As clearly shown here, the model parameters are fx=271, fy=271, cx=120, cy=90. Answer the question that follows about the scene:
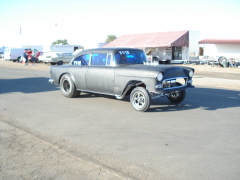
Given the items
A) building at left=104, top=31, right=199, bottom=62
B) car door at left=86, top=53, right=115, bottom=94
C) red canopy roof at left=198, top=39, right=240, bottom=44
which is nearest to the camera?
car door at left=86, top=53, right=115, bottom=94

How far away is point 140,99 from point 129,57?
153 centimetres

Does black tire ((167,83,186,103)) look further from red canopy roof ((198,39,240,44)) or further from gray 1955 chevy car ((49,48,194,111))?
red canopy roof ((198,39,240,44))

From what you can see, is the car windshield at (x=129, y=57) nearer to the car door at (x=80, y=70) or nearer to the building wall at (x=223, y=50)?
the car door at (x=80, y=70)

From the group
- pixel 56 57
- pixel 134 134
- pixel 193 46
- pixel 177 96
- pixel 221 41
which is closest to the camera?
pixel 134 134

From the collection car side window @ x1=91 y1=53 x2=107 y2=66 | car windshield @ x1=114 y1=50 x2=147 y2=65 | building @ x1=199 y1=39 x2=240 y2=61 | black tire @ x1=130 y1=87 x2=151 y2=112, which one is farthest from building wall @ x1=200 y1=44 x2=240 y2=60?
black tire @ x1=130 y1=87 x2=151 y2=112

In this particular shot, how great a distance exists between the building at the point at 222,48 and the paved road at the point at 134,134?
22.0 metres

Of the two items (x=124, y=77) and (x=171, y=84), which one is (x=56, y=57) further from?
(x=171, y=84)

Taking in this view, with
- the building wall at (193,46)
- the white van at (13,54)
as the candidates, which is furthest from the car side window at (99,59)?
the white van at (13,54)

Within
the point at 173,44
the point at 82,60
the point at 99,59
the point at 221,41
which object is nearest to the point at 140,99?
the point at 99,59

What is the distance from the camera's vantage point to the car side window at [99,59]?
26.7 feet

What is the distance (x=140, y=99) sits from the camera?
722 centimetres

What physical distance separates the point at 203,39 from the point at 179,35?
3.47 metres

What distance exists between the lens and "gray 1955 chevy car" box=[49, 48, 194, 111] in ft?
22.9

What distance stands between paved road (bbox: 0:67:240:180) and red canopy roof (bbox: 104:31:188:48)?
2543 cm
